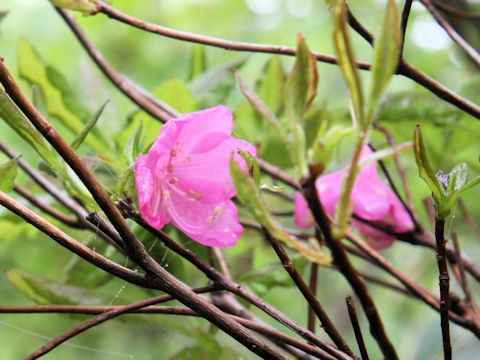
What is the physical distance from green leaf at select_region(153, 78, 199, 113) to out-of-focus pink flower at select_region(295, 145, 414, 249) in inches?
6.6

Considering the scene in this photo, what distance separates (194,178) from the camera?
578mm

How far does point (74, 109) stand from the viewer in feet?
2.85

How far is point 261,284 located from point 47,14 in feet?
4.06

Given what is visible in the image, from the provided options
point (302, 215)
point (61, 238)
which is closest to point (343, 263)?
point (61, 238)

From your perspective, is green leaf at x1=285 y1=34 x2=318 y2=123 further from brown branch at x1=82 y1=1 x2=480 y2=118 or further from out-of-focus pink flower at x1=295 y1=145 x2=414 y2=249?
out-of-focus pink flower at x1=295 y1=145 x2=414 y2=249

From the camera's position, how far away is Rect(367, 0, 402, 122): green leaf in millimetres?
339

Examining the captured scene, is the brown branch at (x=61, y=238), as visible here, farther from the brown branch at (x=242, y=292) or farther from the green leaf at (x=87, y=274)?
the green leaf at (x=87, y=274)

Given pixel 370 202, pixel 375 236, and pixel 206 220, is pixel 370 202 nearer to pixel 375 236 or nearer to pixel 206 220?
pixel 375 236

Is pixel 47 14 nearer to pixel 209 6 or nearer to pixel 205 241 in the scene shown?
pixel 209 6

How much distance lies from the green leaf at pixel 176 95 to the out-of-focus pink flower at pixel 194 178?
0.25 m

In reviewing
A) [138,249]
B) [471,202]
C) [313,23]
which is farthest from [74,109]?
[313,23]

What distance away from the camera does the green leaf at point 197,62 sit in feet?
3.16

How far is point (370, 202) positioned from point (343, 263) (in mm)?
381

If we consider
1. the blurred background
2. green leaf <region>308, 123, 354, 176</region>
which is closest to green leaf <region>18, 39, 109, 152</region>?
the blurred background
